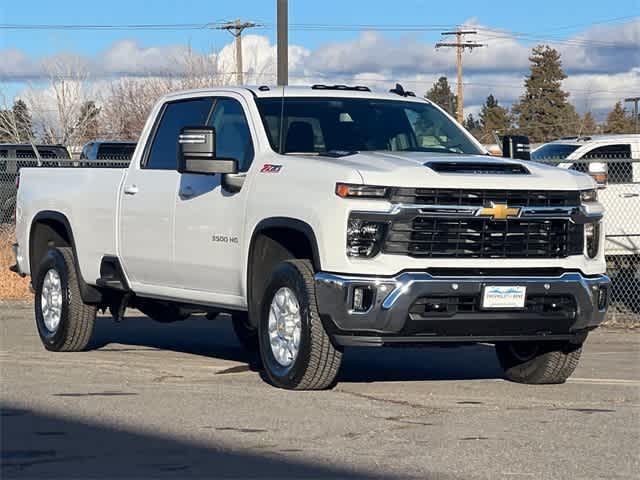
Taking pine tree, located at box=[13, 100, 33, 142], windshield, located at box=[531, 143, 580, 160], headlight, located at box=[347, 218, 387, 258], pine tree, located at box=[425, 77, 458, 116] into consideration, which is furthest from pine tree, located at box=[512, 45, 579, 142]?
headlight, located at box=[347, 218, 387, 258]

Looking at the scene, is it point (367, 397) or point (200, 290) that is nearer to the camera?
point (367, 397)

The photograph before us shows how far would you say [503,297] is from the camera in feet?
29.7

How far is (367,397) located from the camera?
30.3 ft

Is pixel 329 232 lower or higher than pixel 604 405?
higher

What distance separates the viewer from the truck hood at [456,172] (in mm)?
8836

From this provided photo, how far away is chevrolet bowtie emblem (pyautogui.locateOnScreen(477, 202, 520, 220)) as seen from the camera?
902 centimetres

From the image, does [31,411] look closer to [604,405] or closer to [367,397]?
[367,397]

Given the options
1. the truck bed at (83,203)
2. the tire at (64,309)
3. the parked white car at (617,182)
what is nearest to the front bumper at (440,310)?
the truck bed at (83,203)

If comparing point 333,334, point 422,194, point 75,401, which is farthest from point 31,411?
point 422,194

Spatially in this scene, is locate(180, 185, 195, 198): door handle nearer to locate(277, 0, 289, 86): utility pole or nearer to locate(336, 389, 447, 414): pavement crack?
locate(336, 389, 447, 414): pavement crack

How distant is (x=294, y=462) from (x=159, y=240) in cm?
421

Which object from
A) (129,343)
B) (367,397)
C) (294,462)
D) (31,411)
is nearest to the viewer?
(294,462)

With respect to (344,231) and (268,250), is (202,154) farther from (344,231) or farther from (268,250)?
(344,231)

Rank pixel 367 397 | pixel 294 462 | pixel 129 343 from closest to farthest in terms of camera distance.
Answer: pixel 294 462 → pixel 367 397 → pixel 129 343
